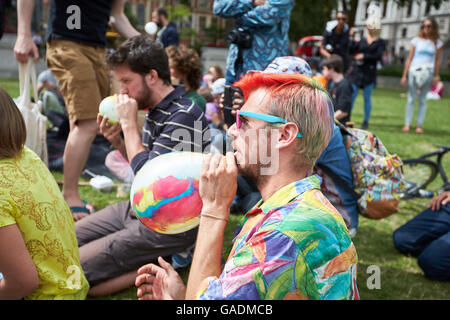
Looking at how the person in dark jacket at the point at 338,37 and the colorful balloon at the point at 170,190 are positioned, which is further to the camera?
the person in dark jacket at the point at 338,37

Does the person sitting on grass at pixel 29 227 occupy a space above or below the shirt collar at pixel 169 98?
below

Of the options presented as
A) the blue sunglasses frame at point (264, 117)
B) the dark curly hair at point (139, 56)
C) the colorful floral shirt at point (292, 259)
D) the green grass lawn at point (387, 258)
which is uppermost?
the dark curly hair at point (139, 56)

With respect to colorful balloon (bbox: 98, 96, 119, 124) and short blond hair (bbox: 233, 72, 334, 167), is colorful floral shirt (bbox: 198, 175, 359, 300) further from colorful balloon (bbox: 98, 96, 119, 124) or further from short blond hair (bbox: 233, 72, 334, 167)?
colorful balloon (bbox: 98, 96, 119, 124)

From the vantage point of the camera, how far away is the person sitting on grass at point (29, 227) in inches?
73.7

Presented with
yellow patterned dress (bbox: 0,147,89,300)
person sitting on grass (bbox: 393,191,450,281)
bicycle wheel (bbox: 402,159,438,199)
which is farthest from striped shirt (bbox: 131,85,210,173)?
bicycle wheel (bbox: 402,159,438,199)

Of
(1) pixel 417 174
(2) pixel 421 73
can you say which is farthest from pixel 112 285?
(2) pixel 421 73

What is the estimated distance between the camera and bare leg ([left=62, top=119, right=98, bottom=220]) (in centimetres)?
370

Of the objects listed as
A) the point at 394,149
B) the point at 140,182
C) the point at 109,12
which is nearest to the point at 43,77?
the point at 109,12

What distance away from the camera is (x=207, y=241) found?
4.77 feet

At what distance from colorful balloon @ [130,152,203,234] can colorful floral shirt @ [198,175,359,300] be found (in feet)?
1.00

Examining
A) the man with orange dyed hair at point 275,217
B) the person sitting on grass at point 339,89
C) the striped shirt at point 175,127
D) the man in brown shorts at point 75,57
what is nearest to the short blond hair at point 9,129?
the striped shirt at point 175,127

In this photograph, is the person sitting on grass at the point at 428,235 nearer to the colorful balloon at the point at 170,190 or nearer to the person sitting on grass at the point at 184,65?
the person sitting on grass at the point at 184,65

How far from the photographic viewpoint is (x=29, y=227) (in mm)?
1969

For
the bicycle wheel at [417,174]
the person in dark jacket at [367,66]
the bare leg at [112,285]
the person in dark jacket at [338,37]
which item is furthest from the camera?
the person in dark jacket at [367,66]
